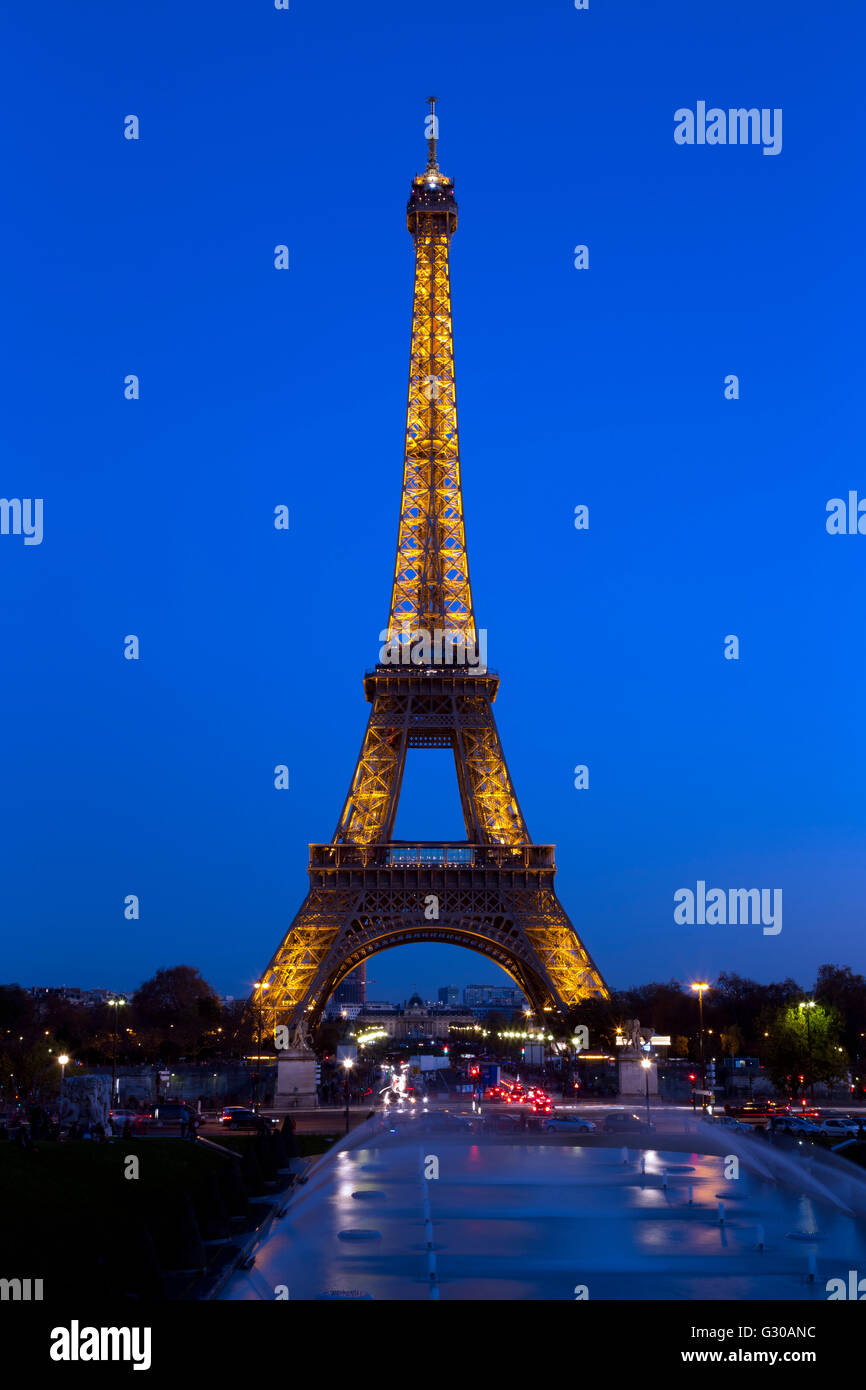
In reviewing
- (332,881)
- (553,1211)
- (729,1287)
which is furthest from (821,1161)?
(332,881)

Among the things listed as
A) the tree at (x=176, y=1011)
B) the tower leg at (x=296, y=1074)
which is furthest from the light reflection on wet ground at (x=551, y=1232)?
the tree at (x=176, y=1011)

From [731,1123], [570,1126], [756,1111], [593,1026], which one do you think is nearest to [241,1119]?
[570,1126]

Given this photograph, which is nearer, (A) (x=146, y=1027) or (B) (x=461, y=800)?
(B) (x=461, y=800)

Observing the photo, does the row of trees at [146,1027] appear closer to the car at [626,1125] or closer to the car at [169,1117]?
the car at [169,1117]

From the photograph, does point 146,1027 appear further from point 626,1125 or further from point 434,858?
point 626,1125

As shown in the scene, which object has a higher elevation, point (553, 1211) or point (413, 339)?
point (413, 339)

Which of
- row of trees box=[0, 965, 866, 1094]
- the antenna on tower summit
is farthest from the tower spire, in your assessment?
row of trees box=[0, 965, 866, 1094]
